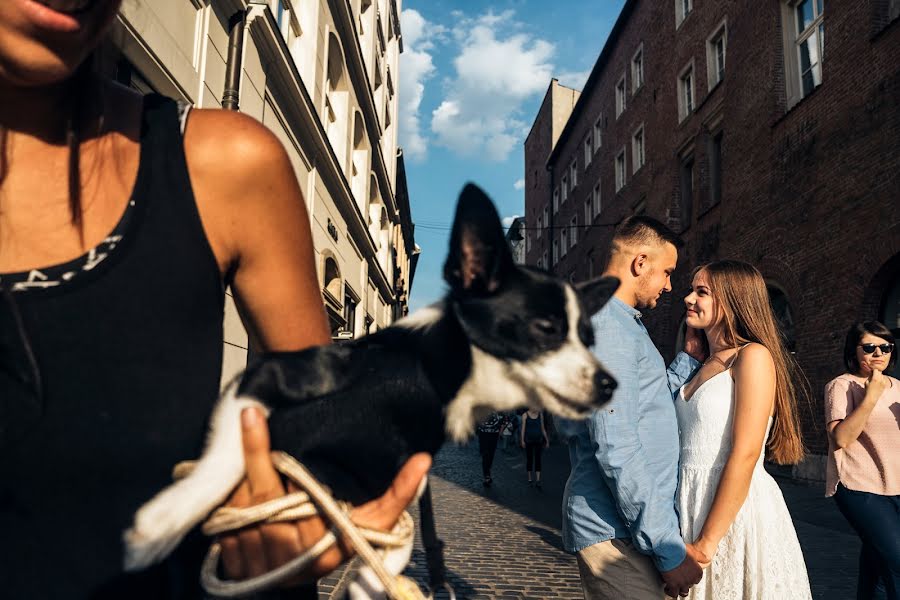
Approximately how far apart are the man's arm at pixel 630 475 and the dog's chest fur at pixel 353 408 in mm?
1616

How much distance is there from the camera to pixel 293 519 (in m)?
0.92

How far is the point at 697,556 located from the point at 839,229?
11236 millimetres

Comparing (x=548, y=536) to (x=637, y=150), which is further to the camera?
(x=637, y=150)

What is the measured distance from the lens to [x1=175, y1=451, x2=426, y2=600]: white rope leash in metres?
0.88

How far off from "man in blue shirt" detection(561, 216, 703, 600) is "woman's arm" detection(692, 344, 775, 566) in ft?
0.60

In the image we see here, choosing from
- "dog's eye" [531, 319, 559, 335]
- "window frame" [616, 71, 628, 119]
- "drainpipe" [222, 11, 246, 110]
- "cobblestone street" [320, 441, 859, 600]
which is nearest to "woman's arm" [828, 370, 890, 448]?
"cobblestone street" [320, 441, 859, 600]

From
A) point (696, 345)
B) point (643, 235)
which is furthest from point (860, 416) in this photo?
point (643, 235)

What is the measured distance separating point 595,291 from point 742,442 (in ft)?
5.55

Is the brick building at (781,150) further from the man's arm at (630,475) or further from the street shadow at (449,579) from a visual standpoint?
the man's arm at (630,475)

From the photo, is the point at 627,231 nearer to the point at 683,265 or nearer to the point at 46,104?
the point at 46,104

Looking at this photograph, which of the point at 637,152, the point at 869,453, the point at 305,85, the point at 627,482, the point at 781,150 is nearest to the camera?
the point at 627,482

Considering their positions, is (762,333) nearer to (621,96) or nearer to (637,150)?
(637,150)

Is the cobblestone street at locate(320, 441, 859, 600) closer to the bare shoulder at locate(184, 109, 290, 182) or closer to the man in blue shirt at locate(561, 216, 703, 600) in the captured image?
the man in blue shirt at locate(561, 216, 703, 600)

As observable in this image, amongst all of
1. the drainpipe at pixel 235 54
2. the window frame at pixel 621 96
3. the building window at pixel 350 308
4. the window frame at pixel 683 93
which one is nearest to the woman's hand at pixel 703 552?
the drainpipe at pixel 235 54
